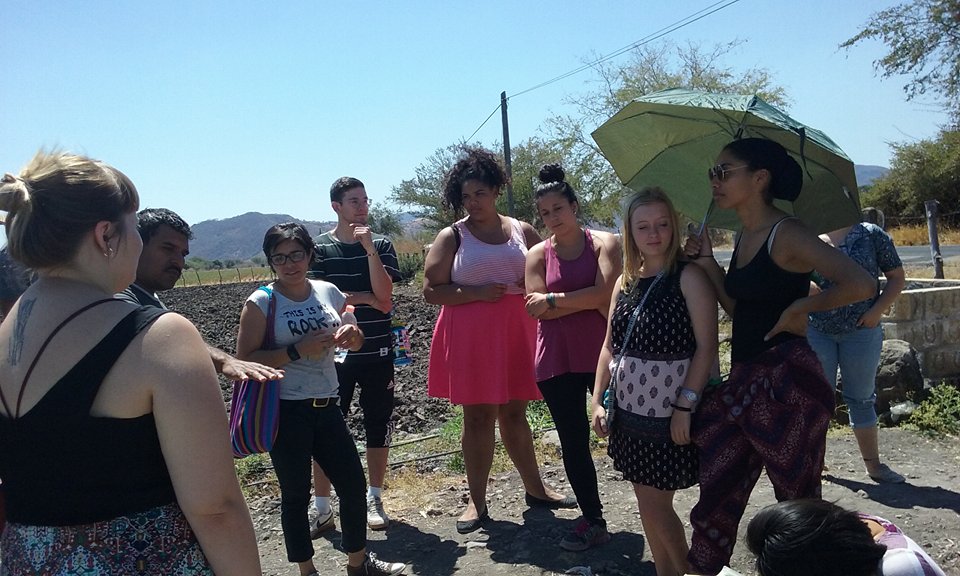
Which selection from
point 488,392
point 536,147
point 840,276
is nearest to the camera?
point 840,276

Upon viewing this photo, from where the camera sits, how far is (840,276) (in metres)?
2.77

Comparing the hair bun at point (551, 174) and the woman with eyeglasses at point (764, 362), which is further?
the hair bun at point (551, 174)

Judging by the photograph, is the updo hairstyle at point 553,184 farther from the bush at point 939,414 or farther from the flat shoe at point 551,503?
the bush at point 939,414

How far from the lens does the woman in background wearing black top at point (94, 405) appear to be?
5.41ft

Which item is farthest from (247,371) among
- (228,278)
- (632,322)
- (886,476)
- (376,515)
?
(228,278)

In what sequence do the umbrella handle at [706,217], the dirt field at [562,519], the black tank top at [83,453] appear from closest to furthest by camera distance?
the black tank top at [83,453] < the umbrella handle at [706,217] < the dirt field at [562,519]

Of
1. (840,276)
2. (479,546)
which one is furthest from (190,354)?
(479,546)

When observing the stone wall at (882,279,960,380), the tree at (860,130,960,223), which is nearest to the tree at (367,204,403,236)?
the tree at (860,130,960,223)

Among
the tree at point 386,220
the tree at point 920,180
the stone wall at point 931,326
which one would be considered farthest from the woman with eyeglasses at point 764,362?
the tree at point 386,220

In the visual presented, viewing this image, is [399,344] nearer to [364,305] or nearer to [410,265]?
[364,305]

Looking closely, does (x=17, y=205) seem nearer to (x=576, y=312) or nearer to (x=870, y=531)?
(x=870, y=531)

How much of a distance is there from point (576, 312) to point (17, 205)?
2783mm

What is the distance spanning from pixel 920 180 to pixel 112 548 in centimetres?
3448

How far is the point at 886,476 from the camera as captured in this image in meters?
4.56
